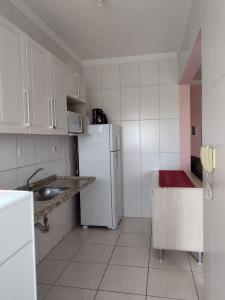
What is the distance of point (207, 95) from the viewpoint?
131cm

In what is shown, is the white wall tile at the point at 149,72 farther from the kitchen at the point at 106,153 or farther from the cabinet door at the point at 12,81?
the cabinet door at the point at 12,81

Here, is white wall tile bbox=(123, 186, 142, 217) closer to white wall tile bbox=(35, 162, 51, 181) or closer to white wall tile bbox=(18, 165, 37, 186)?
white wall tile bbox=(35, 162, 51, 181)

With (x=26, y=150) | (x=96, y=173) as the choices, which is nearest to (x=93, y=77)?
(x=96, y=173)

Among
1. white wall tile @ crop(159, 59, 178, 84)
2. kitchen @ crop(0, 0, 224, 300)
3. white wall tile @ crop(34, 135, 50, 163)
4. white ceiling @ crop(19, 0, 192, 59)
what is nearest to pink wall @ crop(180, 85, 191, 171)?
kitchen @ crop(0, 0, 224, 300)

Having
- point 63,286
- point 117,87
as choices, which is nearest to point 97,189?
point 63,286

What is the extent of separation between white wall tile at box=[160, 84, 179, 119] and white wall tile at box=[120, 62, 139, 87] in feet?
1.38

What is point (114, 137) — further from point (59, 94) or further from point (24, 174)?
point (24, 174)

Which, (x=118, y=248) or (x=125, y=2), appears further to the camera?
(x=118, y=248)

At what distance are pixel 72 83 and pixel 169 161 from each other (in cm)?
182

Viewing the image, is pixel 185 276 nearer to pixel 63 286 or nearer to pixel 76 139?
pixel 63 286

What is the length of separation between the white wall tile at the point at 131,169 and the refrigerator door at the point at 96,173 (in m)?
0.57

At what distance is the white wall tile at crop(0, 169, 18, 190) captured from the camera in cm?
178

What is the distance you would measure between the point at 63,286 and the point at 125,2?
2551mm

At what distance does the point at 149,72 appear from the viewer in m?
3.39
